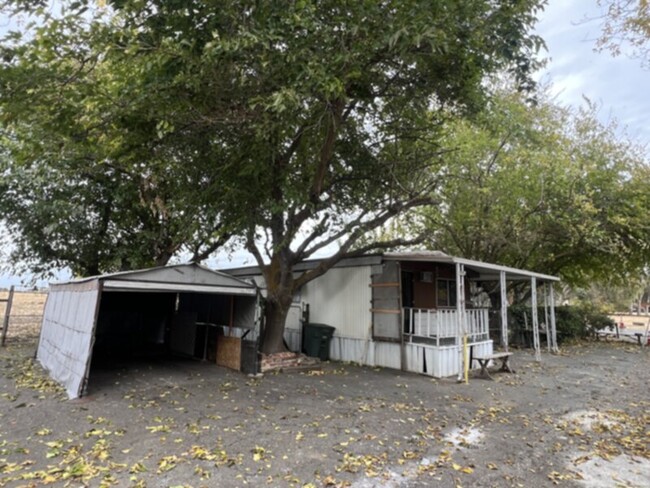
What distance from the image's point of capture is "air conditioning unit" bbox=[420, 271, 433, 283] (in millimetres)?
11633

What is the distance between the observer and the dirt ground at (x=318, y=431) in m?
4.07

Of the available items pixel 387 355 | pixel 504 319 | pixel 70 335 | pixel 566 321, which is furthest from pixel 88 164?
pixel 566 321

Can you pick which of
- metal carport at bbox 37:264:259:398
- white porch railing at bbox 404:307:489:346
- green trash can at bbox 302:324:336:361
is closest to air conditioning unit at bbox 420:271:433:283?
white porch railing at bbox 404:307:489:346

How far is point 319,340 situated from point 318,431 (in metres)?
6.02

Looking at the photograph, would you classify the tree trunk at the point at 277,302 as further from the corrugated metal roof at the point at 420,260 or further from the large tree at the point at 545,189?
the large tree at the point at 545,189

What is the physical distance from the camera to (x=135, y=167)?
1084 centimetres

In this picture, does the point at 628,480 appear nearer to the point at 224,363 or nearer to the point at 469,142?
the point at 224,363

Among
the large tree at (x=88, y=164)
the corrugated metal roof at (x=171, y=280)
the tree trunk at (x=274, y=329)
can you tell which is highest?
the large tree at (x=88, y=164)

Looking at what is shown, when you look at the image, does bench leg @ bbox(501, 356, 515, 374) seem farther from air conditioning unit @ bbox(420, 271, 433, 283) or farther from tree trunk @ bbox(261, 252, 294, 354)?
tree trunk @ bbox(261, 252, 294, 354)

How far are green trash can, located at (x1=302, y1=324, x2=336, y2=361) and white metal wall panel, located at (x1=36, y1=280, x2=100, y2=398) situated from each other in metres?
5.95

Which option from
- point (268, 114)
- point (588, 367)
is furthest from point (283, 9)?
point (588, 367)

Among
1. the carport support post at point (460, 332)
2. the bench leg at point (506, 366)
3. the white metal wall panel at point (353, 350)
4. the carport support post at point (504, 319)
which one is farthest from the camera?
the white metal wall panel at point (353, 350)

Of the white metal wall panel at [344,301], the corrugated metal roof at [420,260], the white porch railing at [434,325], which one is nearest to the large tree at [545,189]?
the corrugated metal roof at [420,260]

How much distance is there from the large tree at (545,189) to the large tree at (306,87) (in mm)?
4295
